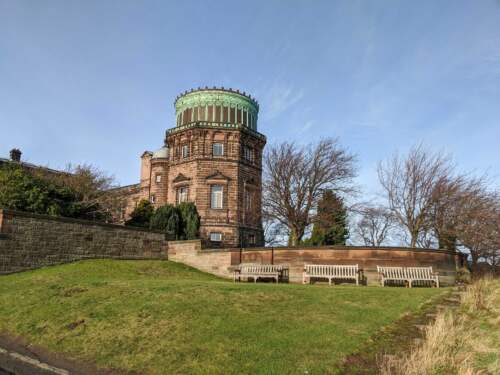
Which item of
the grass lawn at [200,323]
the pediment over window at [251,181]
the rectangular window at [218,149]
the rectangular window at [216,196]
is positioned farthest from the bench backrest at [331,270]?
the rectangular window at [218,149]

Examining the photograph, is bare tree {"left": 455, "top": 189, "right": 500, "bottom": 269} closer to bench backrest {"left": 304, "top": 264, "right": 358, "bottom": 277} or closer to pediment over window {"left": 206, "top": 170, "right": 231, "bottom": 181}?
bench backrest {"left": 304, "top": 264, "right": 358, "bottom": 277}

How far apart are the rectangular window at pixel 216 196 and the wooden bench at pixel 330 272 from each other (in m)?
16.7

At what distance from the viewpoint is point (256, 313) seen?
929 cm

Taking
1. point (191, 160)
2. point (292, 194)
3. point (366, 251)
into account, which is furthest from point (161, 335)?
point (191, 160)

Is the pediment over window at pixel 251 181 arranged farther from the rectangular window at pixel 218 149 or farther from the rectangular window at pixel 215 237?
the rectangular window at pixel 215 237

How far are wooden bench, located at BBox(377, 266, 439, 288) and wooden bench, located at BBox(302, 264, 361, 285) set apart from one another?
3.51ft

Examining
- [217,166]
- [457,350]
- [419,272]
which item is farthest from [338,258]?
[217,166]

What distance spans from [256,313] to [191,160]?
2714 cm

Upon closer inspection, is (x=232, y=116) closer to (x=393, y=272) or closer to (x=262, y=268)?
(x=262, y=268)

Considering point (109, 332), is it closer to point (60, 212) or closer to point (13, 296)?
point (13, 296)

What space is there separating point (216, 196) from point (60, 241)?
1665 centimetres

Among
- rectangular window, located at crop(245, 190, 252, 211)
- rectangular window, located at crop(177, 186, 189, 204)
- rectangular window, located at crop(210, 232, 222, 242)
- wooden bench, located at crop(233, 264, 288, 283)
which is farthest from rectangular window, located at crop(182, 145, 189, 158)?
wooden bench, located at crop(233, 264, 288, 283)

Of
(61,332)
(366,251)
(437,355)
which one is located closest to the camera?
(437,355)

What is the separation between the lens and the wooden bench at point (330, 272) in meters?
18.0
